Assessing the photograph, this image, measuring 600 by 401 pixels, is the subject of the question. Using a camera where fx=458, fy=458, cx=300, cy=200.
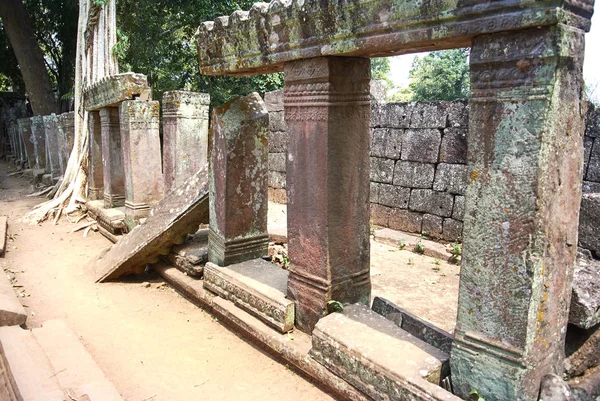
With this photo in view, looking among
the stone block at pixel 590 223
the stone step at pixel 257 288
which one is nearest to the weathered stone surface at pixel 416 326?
the stone step at pixel 257 288

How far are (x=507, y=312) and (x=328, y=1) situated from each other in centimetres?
197

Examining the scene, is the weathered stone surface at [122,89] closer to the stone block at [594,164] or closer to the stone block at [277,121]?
the stone block at [277,121]

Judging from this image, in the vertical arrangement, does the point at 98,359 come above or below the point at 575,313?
below

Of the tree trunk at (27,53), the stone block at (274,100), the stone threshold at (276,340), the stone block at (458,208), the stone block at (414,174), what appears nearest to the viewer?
the stone threshold at (276,340)

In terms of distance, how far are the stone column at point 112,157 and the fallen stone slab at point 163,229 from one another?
2610 mm

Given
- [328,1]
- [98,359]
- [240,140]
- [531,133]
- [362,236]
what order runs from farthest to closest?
[240,140] → [98,359] → [362,236] → [328,1] → [531,133]

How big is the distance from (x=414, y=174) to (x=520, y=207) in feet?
17.0

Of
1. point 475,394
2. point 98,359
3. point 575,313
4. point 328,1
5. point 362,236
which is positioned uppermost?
point 328,1

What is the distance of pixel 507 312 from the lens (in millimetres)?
2148

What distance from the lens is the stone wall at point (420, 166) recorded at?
6.61 metres

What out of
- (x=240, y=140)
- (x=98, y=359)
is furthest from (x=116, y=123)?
(x=98, y=359)

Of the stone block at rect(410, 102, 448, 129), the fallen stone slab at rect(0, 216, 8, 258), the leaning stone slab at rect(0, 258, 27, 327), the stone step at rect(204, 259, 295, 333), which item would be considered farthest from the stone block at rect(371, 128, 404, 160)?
the fallen stone slab at rect(0, 216, 8, 258)

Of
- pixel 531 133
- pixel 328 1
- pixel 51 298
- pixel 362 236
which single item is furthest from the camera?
pixel 51 298

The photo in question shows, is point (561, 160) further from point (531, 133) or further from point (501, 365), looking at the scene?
point (501, 365)
